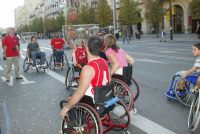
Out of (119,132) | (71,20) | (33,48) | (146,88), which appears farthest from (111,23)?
(119,132)

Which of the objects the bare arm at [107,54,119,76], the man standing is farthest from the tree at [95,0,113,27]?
the bare arm at [107,54,119,76]

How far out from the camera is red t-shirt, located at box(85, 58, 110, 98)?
4660 mm

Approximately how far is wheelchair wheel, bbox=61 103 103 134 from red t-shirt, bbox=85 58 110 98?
0.73 feet

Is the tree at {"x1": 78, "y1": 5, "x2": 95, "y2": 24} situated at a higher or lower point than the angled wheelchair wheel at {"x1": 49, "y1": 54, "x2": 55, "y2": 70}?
higher

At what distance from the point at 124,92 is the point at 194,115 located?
1.53 m

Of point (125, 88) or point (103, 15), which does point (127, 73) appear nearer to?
point (125, 88)

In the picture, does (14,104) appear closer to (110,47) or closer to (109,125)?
(110,47)

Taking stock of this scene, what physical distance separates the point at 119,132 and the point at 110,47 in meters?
1.88

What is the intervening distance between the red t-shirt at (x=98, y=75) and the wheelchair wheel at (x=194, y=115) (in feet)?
5.02

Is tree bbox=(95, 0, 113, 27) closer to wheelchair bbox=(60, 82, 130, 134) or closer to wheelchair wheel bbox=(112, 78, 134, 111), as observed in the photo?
wheelchair wheel bbox=(112, 78, 134, 111)

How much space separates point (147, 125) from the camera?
602cm

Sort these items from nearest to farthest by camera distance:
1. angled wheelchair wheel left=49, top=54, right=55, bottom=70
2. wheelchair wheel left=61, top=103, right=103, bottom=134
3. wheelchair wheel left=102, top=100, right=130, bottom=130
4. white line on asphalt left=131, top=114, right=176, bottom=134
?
1. wheelchair wheel left=61, top=103, right=103, bottom=134
2. wheelchair wheel left=102, top=100, right=130, bottom=130
3. white line on asphalt left=131, top=114, right=176, bottom=134
4. angled wheelchair wheel left=49, top=54, right=55, bottom=70

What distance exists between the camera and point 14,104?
27.4 feet

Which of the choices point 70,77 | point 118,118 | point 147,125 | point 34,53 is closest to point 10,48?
point 34,53
